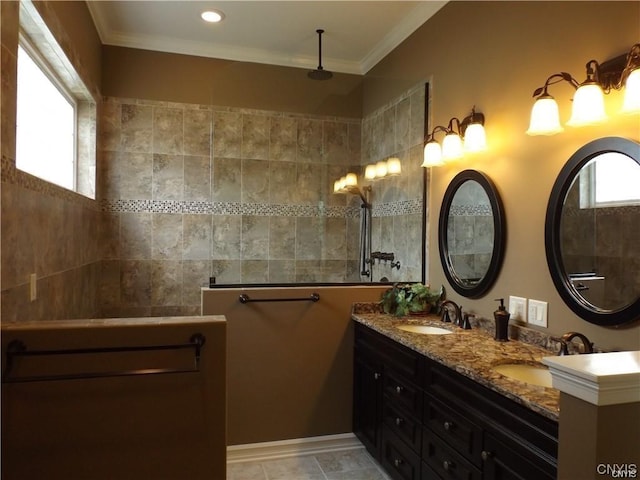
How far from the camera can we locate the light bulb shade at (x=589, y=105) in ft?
5.39

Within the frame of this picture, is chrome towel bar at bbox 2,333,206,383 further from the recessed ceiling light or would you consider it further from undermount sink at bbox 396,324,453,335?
the recessed ceiling light

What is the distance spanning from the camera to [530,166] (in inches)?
82.3

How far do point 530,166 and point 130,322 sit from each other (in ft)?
6.12

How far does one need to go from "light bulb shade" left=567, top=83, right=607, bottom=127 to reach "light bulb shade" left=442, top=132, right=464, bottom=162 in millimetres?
855

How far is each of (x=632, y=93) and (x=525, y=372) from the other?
1098 millimetres

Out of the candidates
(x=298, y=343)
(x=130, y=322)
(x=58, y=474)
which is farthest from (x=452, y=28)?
(x=58, y=474)

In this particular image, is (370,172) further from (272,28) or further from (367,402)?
(367,402)

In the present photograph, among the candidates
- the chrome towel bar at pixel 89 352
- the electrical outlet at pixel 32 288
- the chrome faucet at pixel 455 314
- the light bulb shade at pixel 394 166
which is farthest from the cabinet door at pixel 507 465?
the light bulb shade at pixel 394 166

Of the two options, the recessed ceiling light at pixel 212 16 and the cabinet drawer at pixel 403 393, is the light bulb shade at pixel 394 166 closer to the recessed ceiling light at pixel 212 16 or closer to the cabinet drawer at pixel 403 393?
the cabinet drawer at pixel 403 393

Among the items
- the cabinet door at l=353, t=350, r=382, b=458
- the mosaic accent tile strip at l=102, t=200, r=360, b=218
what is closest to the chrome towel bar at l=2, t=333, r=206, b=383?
the cabinet door at l=353, t=350, r=382, b=458

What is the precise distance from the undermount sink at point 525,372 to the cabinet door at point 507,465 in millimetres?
297

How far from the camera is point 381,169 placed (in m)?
3.42

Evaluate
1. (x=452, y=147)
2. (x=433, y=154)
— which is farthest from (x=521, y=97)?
(x=433, y=154)

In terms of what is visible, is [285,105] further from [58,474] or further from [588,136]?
[58,474]
